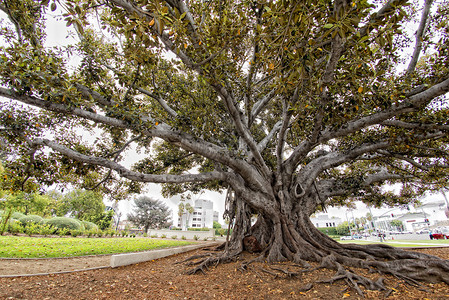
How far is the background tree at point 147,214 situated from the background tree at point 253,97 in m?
28.2

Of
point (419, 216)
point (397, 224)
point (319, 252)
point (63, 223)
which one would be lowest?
point (319, 252)

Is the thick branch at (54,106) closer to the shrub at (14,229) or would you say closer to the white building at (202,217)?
the shrub at (14,229)

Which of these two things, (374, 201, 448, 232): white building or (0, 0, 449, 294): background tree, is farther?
(374, 201, 448, 232): white building

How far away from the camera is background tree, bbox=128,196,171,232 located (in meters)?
33.1

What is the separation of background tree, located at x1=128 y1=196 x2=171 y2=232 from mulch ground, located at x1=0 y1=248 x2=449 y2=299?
30951 mm

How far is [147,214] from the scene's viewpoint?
3359 centimetres

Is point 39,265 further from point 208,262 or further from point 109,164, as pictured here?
point 208,262

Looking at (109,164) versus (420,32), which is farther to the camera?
(109,164)

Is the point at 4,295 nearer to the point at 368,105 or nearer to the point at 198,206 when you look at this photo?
the point at 368,105

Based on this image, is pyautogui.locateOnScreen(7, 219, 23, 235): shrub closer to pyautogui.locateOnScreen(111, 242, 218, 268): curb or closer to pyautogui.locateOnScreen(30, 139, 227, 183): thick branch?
pyautogui.locateOnScreen(111, 242, 218, 268): curb

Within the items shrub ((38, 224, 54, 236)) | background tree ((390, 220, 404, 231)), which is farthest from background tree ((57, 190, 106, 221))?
background tree ((390, 220, 404, 231))

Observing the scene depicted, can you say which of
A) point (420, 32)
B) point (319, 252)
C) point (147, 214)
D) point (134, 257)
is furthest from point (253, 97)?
point (147, 214)

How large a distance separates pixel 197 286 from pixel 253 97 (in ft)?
19.6

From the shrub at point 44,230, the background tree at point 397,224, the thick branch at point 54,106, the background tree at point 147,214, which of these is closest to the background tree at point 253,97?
the thick branch at point 54,106
